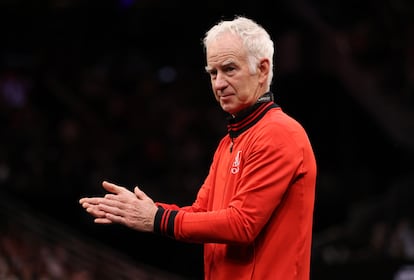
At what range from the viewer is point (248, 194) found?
2760 mm

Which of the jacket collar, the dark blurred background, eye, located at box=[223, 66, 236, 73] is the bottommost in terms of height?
the dark blurred background

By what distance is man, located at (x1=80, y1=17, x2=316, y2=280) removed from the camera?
276 cm

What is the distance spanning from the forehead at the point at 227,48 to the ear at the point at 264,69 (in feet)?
0.31

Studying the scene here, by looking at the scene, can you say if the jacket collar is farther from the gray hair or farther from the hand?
the hand

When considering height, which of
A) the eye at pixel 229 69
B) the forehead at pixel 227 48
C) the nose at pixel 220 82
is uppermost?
the forehead at pixel 227 48

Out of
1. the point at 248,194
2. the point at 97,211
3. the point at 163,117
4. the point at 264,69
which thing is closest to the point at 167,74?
the point at 163,117

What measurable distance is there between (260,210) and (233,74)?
551 millimetres

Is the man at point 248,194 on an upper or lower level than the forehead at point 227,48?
lower

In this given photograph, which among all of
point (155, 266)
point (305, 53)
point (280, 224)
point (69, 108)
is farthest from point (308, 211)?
point (305, 53)

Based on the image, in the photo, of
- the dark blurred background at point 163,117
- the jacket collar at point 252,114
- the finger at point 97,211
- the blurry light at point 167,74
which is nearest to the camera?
the finger at point 97,211

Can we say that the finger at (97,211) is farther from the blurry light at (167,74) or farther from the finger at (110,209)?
the blurry light at (167,74)

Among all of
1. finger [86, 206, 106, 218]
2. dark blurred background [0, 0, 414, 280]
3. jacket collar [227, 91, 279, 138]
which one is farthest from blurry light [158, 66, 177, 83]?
finger [86, 206, 106, 218]

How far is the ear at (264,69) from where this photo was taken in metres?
2.96

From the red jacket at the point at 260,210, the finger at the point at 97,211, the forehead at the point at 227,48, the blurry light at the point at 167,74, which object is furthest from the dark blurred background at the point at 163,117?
the forehead at the point at 227,48
